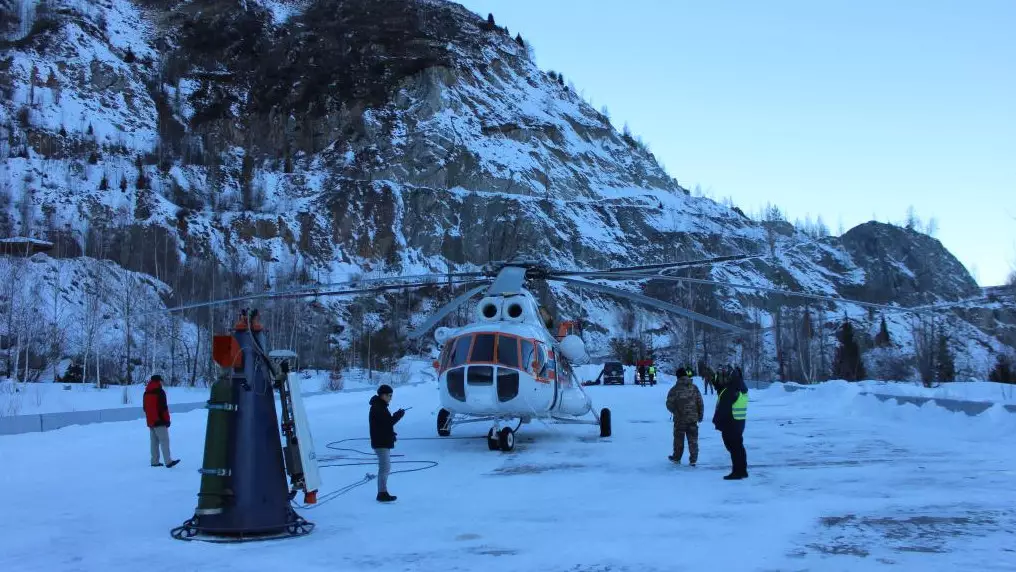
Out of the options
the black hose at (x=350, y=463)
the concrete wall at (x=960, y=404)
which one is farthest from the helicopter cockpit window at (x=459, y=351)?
the concrete wall at (x=960, y=404)

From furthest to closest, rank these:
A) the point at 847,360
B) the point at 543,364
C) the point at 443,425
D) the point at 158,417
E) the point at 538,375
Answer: the point at 847,360
the point at 443,425
the point at 543,364
the point at 538,375
the point at 158,417

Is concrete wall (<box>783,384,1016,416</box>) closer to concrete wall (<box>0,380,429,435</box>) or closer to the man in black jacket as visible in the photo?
the man in black jacket

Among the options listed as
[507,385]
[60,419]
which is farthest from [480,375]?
[60,419]

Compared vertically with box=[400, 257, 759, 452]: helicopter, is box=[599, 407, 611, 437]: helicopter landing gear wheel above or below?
below

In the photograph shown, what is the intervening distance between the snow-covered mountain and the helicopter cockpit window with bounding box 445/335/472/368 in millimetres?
46902

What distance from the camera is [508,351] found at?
1444 centimetres

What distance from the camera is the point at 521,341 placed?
48.3ft

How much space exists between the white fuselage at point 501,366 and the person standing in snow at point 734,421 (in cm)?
446

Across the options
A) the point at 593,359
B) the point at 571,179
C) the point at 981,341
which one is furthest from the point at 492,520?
the point at 981,341

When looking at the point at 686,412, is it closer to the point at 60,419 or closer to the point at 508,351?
the point at 508,351

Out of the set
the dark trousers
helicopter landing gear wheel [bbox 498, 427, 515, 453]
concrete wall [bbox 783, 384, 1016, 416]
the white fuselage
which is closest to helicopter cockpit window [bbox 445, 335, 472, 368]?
the white fuselage

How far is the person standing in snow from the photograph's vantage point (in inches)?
413

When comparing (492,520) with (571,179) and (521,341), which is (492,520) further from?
(571,179)

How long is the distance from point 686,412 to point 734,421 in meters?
1.43
